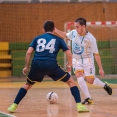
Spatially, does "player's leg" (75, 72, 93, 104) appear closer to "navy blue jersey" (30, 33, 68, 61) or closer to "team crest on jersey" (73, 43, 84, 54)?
"team crest on jersey" (73, 43, 84, 54)

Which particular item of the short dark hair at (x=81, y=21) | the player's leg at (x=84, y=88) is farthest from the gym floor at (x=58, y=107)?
the short dark hair at (x=81, y=21)

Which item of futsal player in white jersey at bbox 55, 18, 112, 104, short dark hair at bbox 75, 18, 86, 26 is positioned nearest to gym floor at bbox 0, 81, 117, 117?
futsal player in white jersey at bbox 55, 18, 112, 104

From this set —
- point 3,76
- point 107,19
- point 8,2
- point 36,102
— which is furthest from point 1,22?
point 36,102

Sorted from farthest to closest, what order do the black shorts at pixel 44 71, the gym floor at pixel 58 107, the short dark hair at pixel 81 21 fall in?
the short dark hair at pixel 81 21
the black shorts at pixel 44 71
the gym floor at pixel 58 107

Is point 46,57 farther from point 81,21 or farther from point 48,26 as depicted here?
point 81,21

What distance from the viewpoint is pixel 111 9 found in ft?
73.5

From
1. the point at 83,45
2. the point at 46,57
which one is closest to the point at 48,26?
the point at 46,57

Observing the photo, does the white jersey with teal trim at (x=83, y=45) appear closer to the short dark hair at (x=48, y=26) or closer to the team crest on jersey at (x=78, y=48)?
the team crest on jersey at (x=78, y=48)

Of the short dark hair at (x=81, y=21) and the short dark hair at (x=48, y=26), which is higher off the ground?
the short dark hair at (x=81, y=21)

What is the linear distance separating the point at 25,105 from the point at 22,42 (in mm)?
12356

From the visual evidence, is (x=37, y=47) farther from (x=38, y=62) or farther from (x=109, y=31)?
(x=109, y=31)

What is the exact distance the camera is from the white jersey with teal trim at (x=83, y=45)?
10125 mm

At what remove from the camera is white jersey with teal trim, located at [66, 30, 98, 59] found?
10.1 meters

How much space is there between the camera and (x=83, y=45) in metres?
10.1
